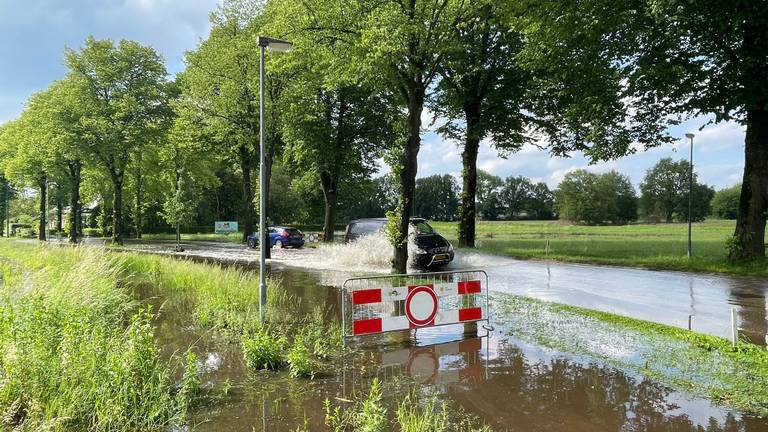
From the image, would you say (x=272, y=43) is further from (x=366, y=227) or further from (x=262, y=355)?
(x=366, y=227)

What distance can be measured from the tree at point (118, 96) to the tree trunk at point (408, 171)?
25797mm

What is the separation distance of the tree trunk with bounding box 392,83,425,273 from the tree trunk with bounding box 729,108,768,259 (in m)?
11.0

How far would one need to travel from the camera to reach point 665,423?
4.43 meters

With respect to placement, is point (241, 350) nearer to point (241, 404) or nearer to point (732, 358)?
point (241, 404)

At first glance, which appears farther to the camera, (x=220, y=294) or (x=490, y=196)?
(x=490, y=196)

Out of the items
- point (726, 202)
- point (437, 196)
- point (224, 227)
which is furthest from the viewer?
point (437, 196)

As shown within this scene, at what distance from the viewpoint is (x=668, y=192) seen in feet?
299

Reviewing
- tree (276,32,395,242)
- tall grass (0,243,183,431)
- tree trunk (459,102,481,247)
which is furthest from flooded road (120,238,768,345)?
tree (276,32,395,242)

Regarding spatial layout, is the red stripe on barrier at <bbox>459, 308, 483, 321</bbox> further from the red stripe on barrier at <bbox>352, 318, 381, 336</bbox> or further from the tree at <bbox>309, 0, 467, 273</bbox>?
the tree at <bbox>309, 0, 467, 273</bbox>

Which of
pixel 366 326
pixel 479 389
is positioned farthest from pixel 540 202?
pixel 479 389

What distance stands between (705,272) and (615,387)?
12.2 meters

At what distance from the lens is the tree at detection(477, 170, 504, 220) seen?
372 ft

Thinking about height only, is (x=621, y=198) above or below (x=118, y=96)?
below

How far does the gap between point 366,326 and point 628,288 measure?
8.37m
